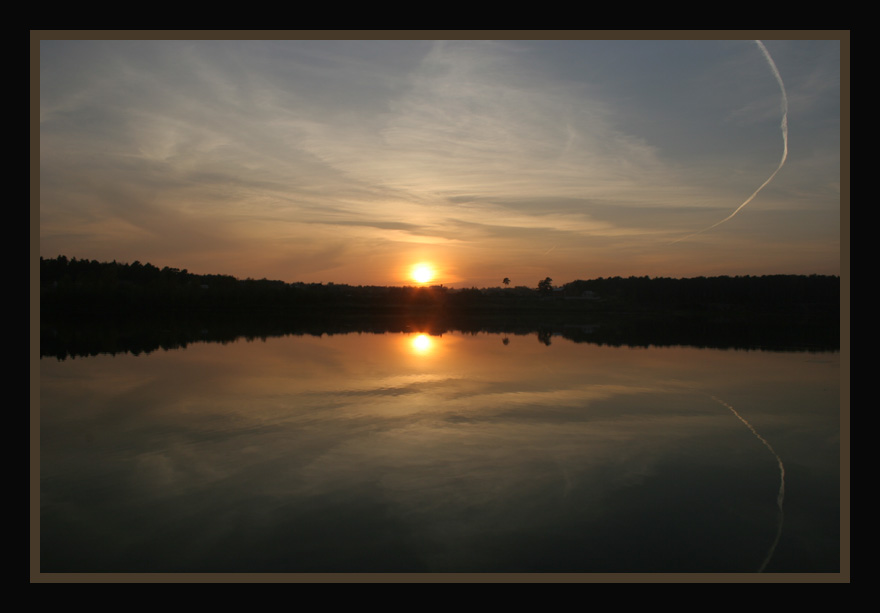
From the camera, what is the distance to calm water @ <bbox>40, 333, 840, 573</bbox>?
6.32 metres

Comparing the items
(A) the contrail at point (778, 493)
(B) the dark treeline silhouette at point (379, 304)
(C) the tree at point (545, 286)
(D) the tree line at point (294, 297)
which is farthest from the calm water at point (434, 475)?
(C) the tree at point (545, 286)

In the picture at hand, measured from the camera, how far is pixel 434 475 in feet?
28.6

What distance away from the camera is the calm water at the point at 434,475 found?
632 cm

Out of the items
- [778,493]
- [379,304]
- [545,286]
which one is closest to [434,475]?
[778,493]

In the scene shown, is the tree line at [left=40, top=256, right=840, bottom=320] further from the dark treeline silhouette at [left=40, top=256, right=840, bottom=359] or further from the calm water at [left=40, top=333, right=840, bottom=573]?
the calm water at [left=40, top=333, right=840, bottom=573]

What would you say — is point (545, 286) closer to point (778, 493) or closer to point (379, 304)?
point (379, 304)

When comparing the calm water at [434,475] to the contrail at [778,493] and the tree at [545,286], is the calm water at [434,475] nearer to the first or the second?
the contrail at [778,493]

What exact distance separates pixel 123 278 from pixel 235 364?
85.0 metres

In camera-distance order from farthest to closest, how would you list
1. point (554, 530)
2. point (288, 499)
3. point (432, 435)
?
1. point (432, 435)
2. point (288, 499)
3. point (554, 530)

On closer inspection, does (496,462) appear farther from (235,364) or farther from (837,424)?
(235,364)

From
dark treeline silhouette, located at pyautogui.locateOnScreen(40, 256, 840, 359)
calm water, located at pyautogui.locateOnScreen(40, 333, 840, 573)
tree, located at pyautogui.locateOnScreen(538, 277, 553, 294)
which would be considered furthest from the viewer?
tree, located at pyautogui.locateOnScreen(538, 277, 553, 294)

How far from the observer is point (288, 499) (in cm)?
766

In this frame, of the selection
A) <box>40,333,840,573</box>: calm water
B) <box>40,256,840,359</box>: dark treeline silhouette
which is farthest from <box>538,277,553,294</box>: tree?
<box>40,333,840,573</box>: calm water

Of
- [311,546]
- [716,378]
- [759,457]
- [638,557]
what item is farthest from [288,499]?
[716,378]
